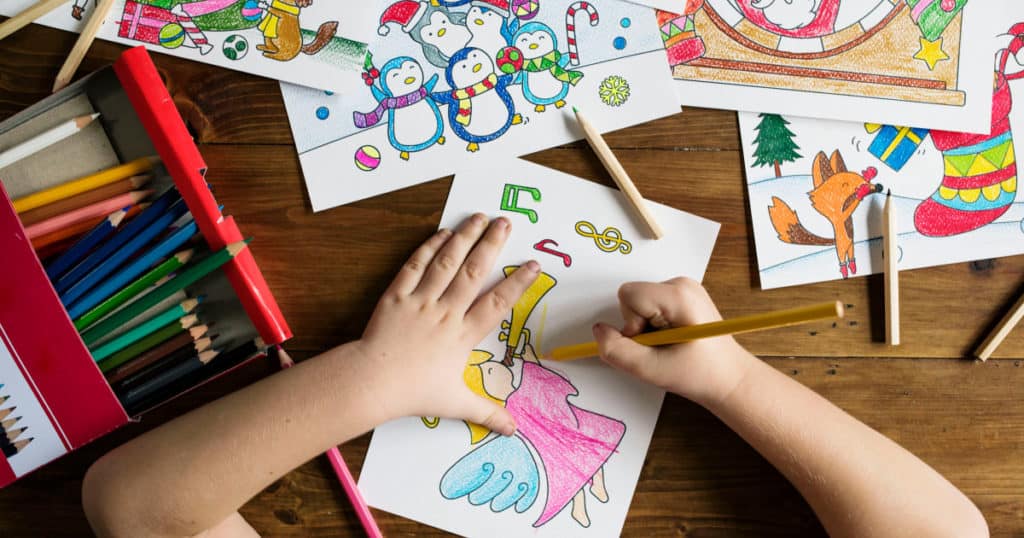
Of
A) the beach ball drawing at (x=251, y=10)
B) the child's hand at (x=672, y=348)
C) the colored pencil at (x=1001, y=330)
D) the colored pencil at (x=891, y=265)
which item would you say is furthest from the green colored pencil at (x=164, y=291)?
the colored pencil at (x=1001, y=330)

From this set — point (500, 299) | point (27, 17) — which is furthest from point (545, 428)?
point (27, 17)

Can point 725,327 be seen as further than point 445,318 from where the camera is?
No

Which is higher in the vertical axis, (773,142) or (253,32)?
(253,32)

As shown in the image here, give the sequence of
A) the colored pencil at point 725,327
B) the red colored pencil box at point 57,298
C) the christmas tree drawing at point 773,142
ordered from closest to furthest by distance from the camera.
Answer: the colored pencil at point 725,327 < the red colored pencil box at point 57,298 < the christmas tree drawing at point 773,142

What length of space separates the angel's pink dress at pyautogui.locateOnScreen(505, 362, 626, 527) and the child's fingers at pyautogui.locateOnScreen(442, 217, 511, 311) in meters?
0.11

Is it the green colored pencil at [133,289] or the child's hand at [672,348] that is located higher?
the green colored pencil at [133,289]

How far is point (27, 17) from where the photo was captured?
1.92 feet

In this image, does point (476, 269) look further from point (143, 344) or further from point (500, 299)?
point (143, 344)

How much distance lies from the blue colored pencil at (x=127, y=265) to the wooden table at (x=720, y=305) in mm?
82

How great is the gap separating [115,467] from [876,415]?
0.67 metres

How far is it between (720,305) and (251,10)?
1.62ft

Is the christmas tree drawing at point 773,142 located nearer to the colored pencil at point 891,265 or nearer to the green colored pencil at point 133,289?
the colored pencil at point 891,265

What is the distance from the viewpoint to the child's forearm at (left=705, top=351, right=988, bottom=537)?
58 centimetres

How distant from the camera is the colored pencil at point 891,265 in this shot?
0.62 meters
